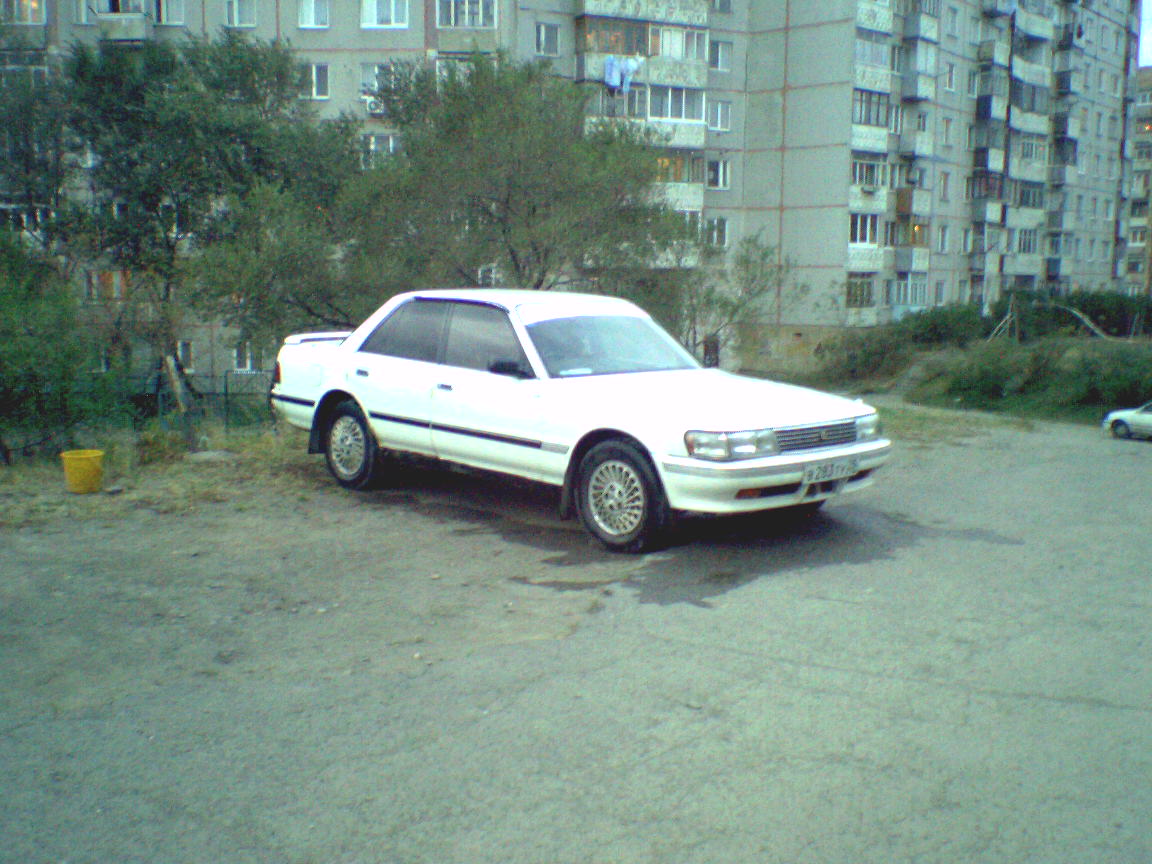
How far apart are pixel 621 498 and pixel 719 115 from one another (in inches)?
1855

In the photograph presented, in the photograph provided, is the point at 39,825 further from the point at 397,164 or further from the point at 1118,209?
the point at 1118,209

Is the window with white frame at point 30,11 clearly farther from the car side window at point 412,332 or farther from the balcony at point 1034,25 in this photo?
the balcony at point 1034,25

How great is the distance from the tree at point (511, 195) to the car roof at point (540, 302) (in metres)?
8.69

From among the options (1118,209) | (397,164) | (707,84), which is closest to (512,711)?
(397,164)

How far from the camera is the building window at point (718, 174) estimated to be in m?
51.5

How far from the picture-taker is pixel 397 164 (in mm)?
18812

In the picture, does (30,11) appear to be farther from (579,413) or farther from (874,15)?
(579,413)

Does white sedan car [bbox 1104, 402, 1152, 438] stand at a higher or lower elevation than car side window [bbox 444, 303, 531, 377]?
lower

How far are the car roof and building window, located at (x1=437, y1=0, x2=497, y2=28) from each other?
37204mm

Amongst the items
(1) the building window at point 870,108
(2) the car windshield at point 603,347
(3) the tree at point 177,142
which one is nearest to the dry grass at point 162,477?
(2) the car windshield at point 603,347

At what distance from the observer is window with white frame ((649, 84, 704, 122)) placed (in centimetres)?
4753

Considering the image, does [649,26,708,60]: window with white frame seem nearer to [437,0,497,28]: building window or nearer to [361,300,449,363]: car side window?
[437,0,497,28]: building window

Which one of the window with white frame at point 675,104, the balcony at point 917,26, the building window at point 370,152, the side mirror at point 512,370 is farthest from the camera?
the balcony at point 917,26

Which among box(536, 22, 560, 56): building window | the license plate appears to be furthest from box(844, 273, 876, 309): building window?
the license plate
